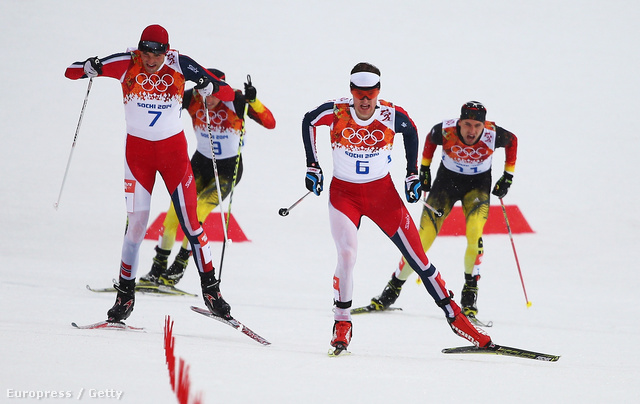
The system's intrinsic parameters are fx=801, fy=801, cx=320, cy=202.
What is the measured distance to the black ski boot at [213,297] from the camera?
16.0ft

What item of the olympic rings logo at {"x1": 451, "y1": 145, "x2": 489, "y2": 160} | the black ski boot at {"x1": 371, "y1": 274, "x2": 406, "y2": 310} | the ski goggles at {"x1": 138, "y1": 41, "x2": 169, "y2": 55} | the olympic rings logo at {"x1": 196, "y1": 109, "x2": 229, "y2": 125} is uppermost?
the olympic rings logo at {"x1": 196, "y1": 109, "x2": 229, "y2": 125}

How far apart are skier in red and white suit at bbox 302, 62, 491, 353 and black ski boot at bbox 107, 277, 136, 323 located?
1.27 meters

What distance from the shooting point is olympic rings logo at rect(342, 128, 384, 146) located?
463 cm

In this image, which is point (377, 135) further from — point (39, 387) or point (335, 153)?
point (39, 387)

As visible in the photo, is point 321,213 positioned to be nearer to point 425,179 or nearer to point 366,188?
point 425,179

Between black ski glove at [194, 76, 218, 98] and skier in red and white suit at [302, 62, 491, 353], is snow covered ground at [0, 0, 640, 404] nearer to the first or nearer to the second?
skier in red and white suit at [302, 62, 491, 353]

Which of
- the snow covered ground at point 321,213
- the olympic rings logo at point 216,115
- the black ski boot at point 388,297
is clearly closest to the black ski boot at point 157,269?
the snow covered ground at point 321,213

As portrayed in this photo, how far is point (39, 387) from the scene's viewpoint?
3061 mm

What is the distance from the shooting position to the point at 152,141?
191 inches

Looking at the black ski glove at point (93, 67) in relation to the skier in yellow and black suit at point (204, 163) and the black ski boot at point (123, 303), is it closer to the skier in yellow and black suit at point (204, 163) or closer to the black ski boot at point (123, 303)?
the black ski boot at point (123, 303)

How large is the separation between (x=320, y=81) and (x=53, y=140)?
4450mm
